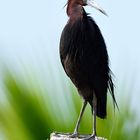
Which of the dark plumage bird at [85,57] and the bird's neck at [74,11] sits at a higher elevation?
the bird's neck at [74,11]

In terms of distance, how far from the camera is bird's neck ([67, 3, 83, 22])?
22.3 feet

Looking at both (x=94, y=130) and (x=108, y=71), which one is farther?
(x=108, y=71)

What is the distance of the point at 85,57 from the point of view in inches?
266

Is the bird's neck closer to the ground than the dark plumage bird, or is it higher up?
higher up

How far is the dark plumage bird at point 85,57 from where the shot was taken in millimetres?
6719

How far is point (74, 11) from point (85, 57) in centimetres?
40

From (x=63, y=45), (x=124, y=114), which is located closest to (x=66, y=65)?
(x=63, y=45)

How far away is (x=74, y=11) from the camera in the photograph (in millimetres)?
6840

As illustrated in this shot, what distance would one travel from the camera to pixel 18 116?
267 inches

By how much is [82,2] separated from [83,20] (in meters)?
0.19

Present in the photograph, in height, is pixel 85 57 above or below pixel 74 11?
below

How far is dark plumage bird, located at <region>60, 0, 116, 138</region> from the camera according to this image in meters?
6.72

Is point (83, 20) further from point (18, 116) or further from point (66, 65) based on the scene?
point (18, 116)

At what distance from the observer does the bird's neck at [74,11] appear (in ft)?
22.3
